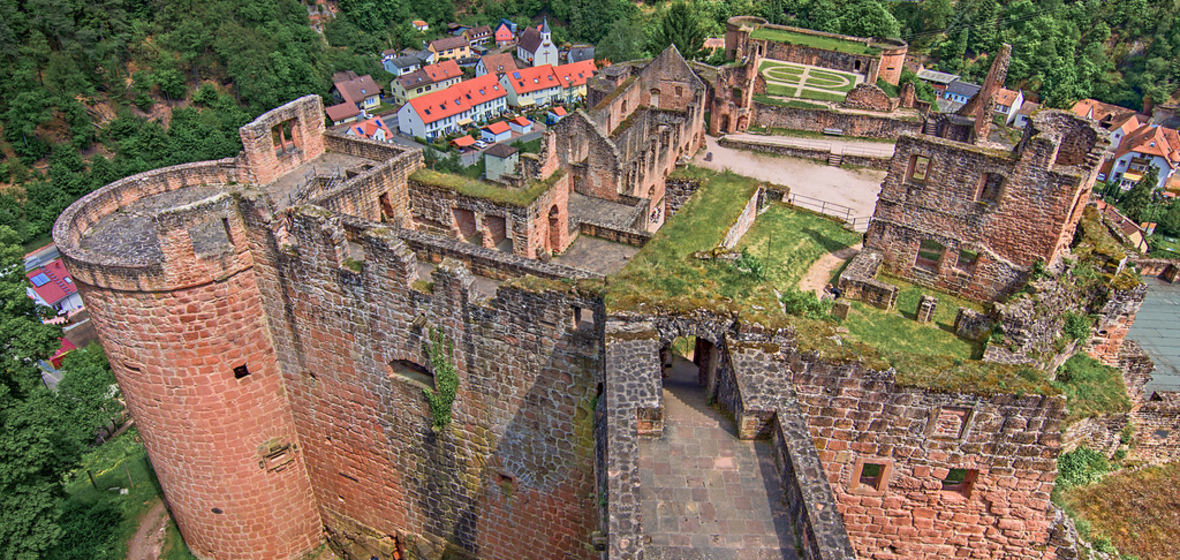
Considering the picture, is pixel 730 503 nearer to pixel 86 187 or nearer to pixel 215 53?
pixel 86 187

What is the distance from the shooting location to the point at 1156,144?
76.0 metres

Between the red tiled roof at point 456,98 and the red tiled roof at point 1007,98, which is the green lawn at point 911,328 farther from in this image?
the red tiled roof at point 456,98

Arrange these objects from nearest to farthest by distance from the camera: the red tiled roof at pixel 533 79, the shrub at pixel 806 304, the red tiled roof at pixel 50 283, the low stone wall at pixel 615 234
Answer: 1. the shrub at pixel 806 304
2. the low stone wall at pixel 615 234
3. the red tiled roof at pixel 50 283
4. the red tiled roof at pixel 533 79

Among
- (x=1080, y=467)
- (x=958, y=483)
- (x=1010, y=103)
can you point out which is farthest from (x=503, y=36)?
(x=958, y=483)

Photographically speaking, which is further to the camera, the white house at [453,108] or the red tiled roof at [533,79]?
the red tiled roof at [533,79]

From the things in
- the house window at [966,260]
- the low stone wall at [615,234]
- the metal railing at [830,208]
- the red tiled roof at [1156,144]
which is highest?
the low stone wall at [615,234]

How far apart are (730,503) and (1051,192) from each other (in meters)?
18.0

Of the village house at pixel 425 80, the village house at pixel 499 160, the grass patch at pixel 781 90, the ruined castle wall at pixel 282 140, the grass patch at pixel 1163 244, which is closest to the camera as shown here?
the ruined castle wall at pixel 282 140

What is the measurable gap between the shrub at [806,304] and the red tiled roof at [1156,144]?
75820 millimetres

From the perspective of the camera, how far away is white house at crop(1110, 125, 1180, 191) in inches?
2987

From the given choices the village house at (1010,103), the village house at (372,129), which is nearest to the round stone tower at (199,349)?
the village house at (372,129)

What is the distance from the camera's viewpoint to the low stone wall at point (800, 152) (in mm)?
37688

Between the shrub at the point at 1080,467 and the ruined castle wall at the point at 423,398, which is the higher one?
the ruined castle wall at the point at 423,398

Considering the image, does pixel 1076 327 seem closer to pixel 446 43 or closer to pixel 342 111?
pixel 342 111
